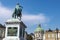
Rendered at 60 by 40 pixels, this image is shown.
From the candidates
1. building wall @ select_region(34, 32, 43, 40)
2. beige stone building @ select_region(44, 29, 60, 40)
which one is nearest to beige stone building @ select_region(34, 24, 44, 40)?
building wall @ select_region(34, 32, 43, 40)

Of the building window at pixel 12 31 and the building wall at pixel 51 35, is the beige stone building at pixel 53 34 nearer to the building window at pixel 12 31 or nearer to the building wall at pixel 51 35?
the building wall at pixel 51 35

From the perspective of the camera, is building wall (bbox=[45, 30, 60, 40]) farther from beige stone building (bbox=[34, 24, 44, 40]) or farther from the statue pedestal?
the statue pedestal

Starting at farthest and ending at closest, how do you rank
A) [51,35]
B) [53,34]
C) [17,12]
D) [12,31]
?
1. [51,35]
2. [53,34]
3. [17,12]
4. [12,31]

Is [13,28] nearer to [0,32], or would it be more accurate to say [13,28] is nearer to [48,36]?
[0,32]

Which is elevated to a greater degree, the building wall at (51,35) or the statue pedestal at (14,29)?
the statue pedestal at (14,29)

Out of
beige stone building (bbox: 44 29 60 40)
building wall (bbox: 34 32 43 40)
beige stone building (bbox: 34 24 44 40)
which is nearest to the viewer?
beige stone building (bbox: 44 29 60 40)

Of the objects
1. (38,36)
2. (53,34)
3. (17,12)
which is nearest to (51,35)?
(53,34)

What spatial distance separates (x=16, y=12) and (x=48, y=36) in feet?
278

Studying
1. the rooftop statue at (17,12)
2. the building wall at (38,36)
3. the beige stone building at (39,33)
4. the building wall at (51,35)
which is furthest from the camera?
the building wall at (38,36)

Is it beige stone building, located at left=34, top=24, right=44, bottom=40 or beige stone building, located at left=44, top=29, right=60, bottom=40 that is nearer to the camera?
beige stone building, located at left=44, top=29, right=60, bottom=40

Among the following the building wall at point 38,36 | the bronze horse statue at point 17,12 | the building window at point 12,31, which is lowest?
the building wall at point 38,36

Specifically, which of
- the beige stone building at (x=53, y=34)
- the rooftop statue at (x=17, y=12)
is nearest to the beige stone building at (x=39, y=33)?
the beige stone building at (x=53, y=34)

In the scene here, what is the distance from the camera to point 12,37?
31016mm

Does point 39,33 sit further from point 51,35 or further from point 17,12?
point 17,12
